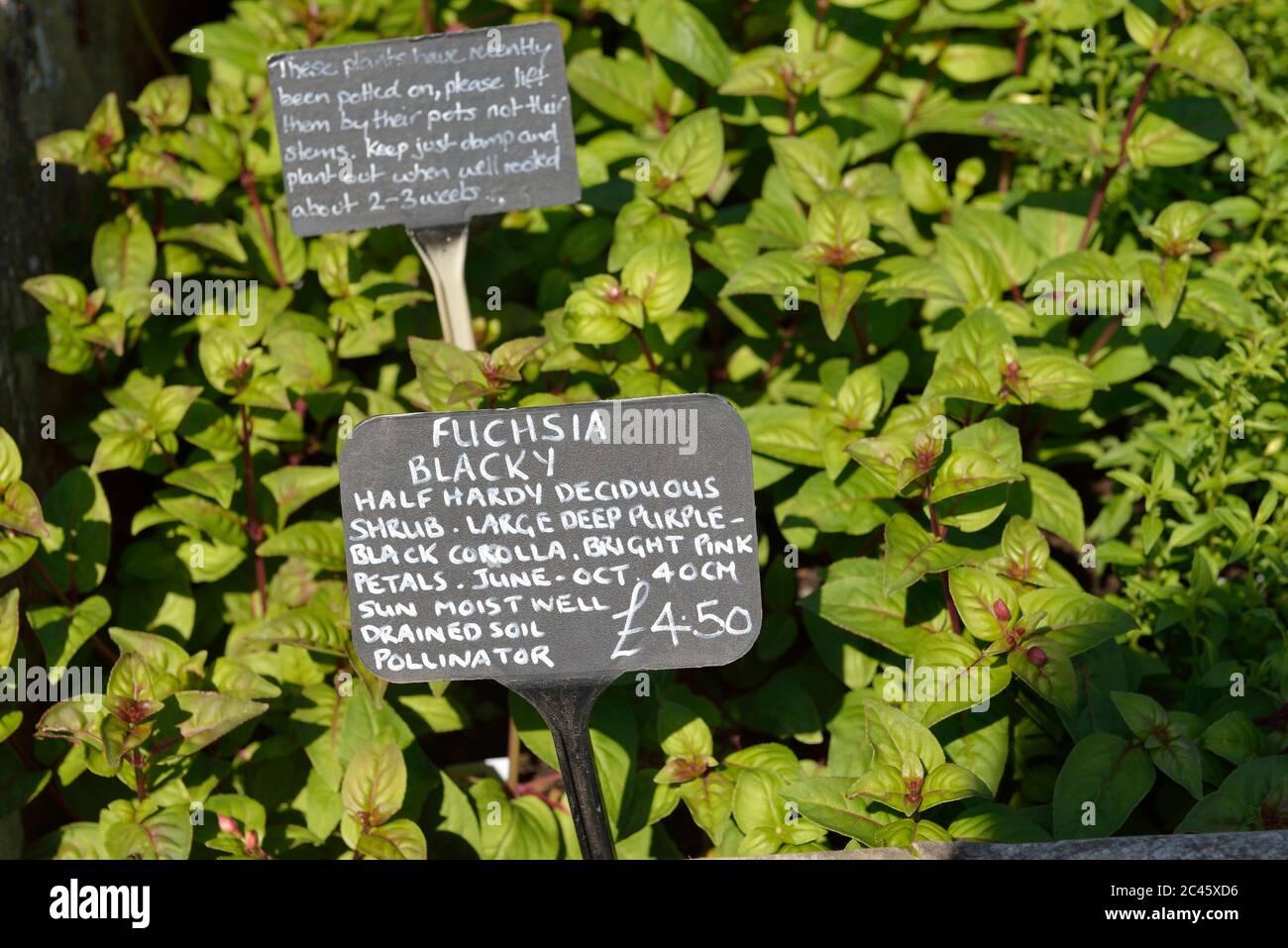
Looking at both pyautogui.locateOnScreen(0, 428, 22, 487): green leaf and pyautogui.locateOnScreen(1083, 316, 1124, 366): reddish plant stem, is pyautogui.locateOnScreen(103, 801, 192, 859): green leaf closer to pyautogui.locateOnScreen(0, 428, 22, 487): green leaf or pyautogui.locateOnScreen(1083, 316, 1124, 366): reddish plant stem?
pyautogui.locateOnScreen(0, 428, 22, 487): green leaf

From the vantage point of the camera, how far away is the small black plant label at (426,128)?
7.62 ft

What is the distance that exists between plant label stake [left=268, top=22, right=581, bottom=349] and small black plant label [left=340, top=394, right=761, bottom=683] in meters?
0.84

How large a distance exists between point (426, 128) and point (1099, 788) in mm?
1704

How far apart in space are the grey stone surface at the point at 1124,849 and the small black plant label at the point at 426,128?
1.38 m

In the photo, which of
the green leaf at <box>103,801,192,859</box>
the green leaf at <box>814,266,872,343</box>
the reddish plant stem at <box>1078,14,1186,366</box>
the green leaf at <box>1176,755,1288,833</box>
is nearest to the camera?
the green leaf at <box>1176,755,1288,833</box>

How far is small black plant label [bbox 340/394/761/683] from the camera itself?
1.61m

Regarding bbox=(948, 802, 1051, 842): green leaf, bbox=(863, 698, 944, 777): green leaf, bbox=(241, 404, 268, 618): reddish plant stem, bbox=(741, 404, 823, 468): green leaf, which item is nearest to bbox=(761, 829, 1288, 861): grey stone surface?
bbox=(948, 802, 1051, 842): green leaf

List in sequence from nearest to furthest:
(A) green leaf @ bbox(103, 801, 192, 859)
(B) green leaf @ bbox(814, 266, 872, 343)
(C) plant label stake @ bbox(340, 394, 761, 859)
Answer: (C) plant label stake @ bbox(340, 394, 761, 859), (A) green leaf @ bbox(103, 801, 192, 859), (B) green leaf @ bbox(814, 266, 872, 343)

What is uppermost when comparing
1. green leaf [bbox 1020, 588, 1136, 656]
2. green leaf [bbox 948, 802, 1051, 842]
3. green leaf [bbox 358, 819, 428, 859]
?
green leaf [bbox 1020, 588, 1136, 656]

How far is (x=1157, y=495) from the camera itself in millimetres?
2309

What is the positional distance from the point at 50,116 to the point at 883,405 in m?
2.06

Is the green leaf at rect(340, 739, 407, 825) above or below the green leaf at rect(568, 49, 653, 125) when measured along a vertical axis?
below

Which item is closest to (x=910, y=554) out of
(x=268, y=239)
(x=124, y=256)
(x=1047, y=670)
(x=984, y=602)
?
(x=984, y=602)
